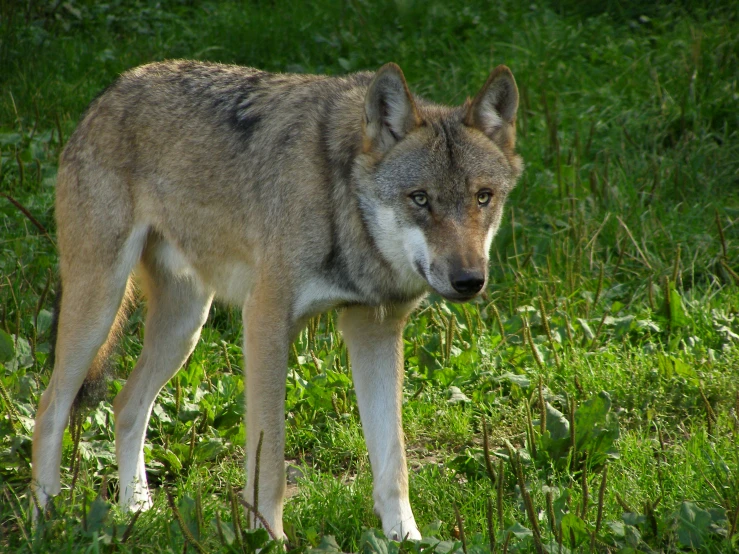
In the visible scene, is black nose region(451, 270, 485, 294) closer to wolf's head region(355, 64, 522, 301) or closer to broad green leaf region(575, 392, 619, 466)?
wolf's head region(355, 64, 522, 301)

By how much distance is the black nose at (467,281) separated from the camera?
3.51 m

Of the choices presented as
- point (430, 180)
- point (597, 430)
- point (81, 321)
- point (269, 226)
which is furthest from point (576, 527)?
point (81, 321)

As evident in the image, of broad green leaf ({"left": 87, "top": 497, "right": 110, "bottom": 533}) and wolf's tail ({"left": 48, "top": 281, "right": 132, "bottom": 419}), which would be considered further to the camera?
wolf's tail ({"left": 48, "top": 281, "right": 132, "bottom": 419})

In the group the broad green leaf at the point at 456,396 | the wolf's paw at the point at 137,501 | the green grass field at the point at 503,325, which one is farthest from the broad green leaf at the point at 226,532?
the broad green leaf at the point at 456,396

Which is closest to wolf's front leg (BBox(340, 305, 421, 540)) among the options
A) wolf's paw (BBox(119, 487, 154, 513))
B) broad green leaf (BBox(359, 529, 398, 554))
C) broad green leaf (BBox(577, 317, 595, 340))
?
broad green leaf (BBox(359, 529, 398, 554))

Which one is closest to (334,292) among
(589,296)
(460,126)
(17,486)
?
(460,126)

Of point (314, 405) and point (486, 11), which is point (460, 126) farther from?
point (486, 11)

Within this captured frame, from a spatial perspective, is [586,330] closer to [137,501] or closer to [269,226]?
[269,226]

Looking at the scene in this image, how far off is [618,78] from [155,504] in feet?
18.0

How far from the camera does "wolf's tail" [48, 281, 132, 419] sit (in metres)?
4.44

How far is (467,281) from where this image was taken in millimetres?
3506

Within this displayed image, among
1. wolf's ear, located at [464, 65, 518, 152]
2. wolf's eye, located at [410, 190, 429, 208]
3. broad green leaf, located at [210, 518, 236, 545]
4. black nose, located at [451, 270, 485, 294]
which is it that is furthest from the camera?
wolf's ear, located at [464, 65, 518, 152]

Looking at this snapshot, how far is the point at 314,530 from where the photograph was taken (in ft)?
12.2

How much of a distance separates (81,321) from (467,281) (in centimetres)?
182
